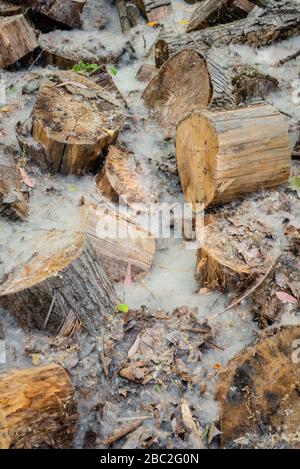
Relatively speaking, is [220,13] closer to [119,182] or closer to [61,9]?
[61,9]

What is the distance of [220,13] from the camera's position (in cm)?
540

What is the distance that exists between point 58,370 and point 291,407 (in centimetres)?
125

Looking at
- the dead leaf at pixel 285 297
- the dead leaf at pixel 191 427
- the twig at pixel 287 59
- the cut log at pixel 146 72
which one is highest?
the twig at pixel 287 59

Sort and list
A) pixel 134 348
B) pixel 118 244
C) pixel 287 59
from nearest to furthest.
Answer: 1. pixel 134 348
2. pixel 118 244
3. pixel 287 59

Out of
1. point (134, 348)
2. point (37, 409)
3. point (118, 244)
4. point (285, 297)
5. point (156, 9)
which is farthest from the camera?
point (156, 9)

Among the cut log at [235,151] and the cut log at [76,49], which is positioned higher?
the cut log at [76,49]

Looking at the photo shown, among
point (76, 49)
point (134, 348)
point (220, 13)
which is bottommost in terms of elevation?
point (134, 348)

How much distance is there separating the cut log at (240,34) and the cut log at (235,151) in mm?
1374

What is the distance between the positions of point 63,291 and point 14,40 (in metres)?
3.24

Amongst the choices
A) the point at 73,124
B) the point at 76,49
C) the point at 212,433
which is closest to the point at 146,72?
the point at 76,49

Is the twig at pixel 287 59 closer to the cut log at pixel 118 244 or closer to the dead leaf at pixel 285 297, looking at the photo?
the cut log at pixel 118 244

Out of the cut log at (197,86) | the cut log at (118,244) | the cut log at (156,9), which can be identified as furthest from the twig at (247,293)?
the cut log at (156,9)

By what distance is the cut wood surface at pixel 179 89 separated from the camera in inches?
166
